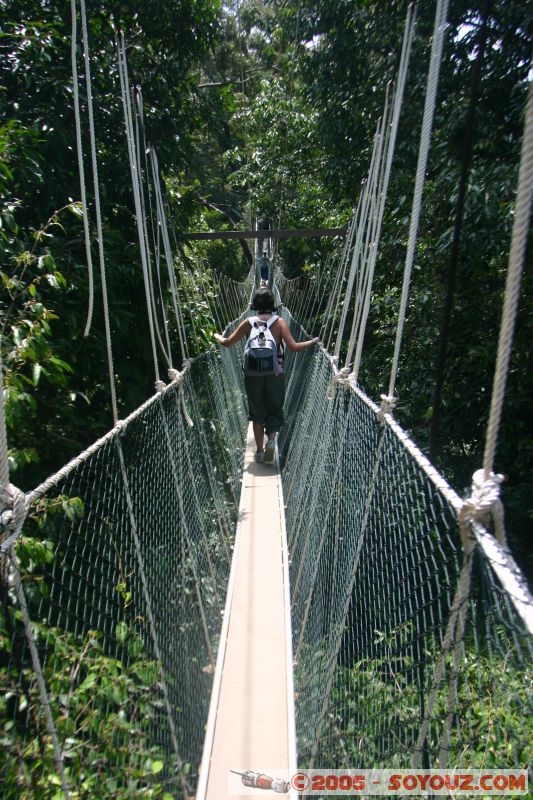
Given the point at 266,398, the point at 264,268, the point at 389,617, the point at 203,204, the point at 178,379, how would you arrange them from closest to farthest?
the point at 389,617
the point at 178,379
the point at 266,398
the point at 203,204
the point at 264,268

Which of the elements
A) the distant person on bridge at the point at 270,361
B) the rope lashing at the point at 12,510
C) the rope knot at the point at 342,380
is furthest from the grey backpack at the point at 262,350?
the rope lashing at the point at 12,510

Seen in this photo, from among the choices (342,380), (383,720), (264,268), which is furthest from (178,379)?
(264,268)

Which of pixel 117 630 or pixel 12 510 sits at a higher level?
pixel 12 510

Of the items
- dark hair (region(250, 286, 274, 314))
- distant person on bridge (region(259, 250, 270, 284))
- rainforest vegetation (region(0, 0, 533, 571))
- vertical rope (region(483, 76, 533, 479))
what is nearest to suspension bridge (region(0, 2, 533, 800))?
vertical rope (region(483, 76, 533, 479))

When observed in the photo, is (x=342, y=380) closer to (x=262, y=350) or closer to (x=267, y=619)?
(x=267, y=619)

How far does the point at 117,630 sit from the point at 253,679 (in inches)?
18.0

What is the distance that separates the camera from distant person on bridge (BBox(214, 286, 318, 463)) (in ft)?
8.63

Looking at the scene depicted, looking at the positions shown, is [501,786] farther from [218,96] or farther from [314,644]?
[218,96]

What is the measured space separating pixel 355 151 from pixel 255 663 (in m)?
3.33

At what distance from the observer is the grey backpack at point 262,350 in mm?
2611

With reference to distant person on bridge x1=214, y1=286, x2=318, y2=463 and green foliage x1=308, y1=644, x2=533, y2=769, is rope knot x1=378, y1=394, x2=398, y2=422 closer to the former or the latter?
green foliage x1=308, y1=644, x2=533, y2=769

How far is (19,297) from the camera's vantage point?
1642 mm

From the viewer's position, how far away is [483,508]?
2.00ft

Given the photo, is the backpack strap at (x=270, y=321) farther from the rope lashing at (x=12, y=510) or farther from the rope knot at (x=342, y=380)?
the rope lashing at (x=12, y=510)
